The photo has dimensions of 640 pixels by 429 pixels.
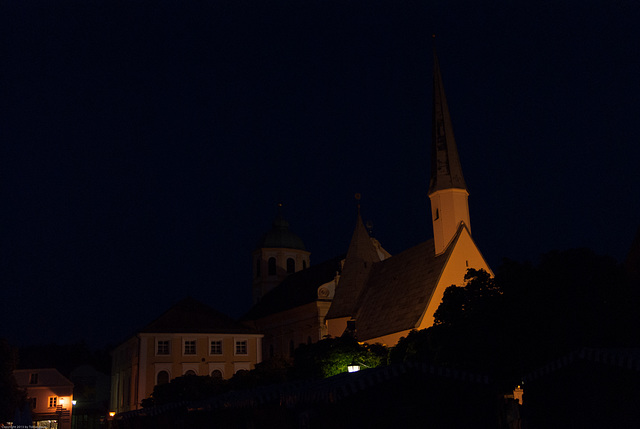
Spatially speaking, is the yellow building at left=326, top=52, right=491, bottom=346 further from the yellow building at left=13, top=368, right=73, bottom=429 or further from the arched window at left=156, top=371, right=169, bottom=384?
the yellow building at left=13, top=368, right=73, bottom=429

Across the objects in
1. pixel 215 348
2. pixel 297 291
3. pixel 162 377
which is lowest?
pixel 162 377

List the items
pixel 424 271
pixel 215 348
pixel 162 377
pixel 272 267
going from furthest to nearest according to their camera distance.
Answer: pixel 272 267
pixel 215 348
pixel 162 377
pixel 424 271

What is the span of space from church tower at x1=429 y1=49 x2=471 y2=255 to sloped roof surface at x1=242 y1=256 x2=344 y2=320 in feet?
63.1

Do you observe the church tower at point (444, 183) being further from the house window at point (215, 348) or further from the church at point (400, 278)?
the house window at point (215, 348)

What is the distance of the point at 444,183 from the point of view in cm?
4359

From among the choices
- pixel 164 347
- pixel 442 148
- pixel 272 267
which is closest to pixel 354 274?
pixel 442 148

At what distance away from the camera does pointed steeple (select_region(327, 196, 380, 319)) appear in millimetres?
49938

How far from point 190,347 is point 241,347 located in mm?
4421

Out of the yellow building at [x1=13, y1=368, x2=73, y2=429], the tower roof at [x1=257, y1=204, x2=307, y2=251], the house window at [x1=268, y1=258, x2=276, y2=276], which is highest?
the tower roof at [x1=257, y1=204, x2=307, y2=251]

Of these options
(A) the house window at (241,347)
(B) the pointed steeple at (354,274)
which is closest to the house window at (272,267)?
(A) the house window at (241,347)

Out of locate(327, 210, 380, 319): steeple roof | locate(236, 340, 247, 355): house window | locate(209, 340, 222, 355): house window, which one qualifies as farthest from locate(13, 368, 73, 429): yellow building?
locate(327, 210, 380, 319): steeple roof

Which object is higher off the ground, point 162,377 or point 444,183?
point 444,183

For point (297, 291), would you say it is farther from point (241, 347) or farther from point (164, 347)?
point (164, 347)

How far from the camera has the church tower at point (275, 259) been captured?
265 feet
